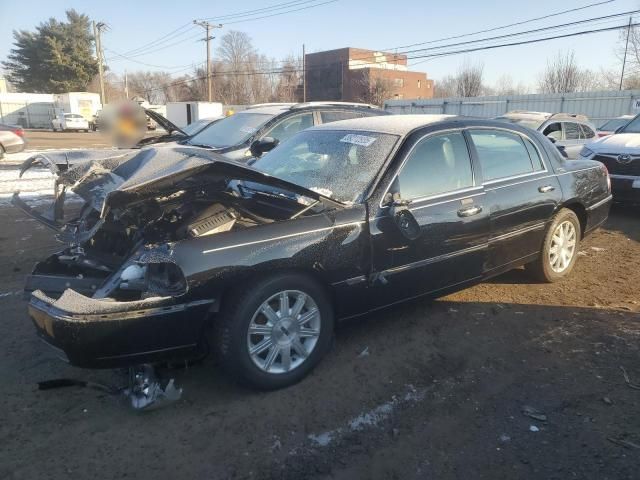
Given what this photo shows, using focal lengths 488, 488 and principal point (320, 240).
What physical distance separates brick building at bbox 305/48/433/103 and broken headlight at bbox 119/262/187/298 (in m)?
50.4

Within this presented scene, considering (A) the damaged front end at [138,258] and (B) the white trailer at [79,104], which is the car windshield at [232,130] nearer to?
(A) the damaged front end at [138,258]

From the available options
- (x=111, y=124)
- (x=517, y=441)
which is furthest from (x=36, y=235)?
(x=517, y=441)

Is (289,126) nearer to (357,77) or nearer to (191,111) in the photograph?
(191,111)

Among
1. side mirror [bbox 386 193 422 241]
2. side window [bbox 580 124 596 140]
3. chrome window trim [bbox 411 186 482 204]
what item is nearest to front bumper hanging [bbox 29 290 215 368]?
side mirror [bbox 386 193 422 241]

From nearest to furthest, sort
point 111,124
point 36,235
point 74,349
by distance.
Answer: point 74,349
point 111,124
point 36,235

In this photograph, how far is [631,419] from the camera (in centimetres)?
283

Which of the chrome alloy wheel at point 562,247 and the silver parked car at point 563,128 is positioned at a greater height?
the silver parked car at point 563,128

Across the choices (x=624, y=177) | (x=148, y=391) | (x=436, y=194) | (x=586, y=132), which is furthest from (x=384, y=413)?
(x=586, y=132)

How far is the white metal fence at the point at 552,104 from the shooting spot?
23.4m

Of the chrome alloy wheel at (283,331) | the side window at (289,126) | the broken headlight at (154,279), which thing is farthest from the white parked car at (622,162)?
the broken headlight at (154,279)

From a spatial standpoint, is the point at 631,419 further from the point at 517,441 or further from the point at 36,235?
the point at 36,235

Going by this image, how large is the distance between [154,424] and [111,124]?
2842 mm

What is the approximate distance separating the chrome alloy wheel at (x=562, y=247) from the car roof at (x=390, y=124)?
1719mm

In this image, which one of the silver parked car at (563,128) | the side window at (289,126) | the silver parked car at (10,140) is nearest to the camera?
the side window at (289,126)
